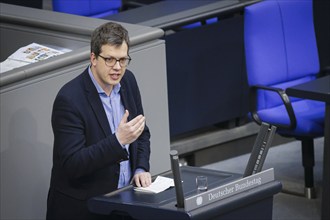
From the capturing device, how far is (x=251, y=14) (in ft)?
18.6

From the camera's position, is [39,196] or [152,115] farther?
[152,115]

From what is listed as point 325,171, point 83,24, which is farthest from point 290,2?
point 83,24

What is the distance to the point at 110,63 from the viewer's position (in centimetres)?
372

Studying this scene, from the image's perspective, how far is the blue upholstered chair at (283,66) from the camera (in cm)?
568

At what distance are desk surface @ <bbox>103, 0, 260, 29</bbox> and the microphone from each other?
8.69 feet

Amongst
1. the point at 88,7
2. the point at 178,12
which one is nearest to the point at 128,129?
the point at 178,12

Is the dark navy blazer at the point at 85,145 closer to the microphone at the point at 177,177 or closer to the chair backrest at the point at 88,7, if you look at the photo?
the microphone at the point at 177,177

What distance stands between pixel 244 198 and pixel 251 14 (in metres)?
2.33

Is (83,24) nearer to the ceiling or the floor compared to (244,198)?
nearer to the ceiling

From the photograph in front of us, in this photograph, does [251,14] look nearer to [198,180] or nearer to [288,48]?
[288,48]

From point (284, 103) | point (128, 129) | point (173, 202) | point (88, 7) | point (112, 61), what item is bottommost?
point (284, 103)

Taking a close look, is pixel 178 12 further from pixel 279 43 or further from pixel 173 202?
pixel 173 202

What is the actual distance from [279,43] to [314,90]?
80cm

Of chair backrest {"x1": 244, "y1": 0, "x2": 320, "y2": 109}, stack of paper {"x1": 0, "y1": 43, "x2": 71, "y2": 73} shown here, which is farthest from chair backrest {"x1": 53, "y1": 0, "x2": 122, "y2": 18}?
stack of paper {"x1": 0, "y1": 43, "x2": 71, "y2": 73}
